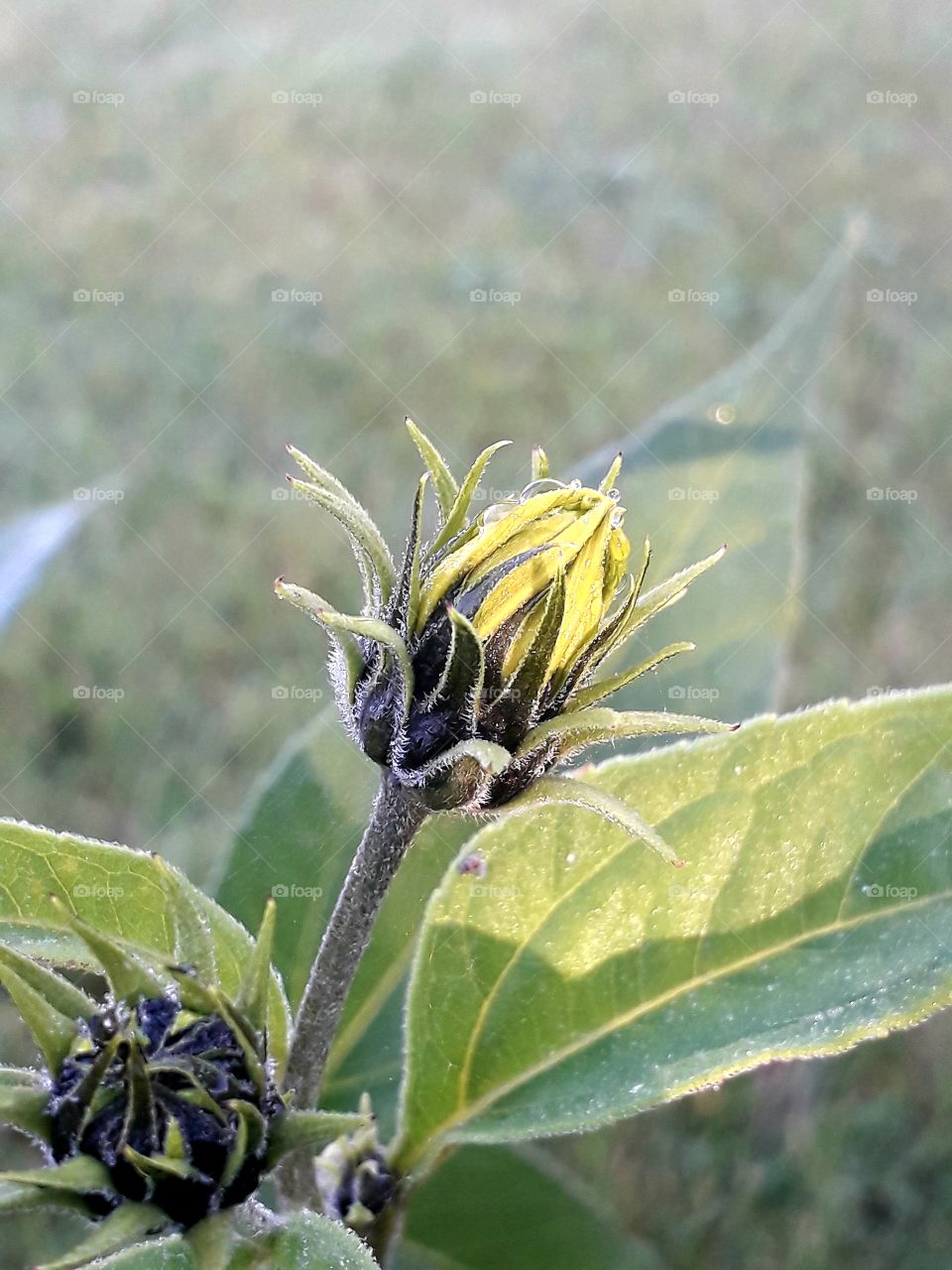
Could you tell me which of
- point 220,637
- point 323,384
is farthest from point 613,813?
point 323,384

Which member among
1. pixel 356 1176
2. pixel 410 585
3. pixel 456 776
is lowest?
pixel 356 1176

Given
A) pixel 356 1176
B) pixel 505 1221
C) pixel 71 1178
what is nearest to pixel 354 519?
pixel 71 1178

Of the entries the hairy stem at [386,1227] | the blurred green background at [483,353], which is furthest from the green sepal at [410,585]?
the blurred green background at [483,353]

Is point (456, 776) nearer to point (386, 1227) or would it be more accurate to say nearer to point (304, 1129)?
point (304, 1129)

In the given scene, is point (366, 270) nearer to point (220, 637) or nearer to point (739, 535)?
point (220, 637)

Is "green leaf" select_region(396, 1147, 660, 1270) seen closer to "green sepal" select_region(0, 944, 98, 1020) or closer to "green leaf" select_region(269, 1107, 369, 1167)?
"green leaf" select_region(269, 1107, 369, 1167)

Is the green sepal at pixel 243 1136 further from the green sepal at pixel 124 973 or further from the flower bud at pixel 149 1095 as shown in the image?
the green sepal at pixel 124 973
